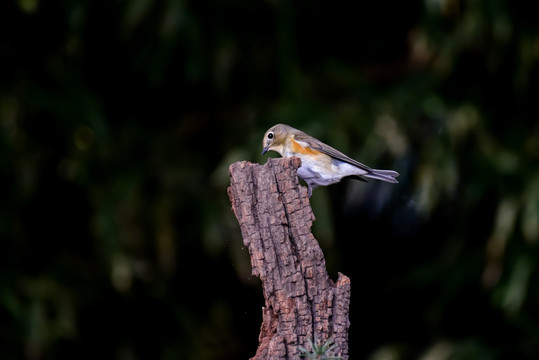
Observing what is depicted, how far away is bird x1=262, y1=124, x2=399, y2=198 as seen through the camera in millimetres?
3094

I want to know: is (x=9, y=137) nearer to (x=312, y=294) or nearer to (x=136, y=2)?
(x=136, y=2)

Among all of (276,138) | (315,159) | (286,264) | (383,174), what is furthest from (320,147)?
(286,264)

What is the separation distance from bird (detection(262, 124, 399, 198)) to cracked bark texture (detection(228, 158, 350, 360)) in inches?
33.0

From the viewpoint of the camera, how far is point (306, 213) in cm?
217

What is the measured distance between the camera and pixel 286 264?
2.16 metres

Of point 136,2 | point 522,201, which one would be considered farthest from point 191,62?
point 522,201

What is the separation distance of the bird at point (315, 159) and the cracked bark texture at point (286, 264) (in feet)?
2.75

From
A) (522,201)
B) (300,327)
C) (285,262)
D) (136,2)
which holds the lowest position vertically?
(300,327)

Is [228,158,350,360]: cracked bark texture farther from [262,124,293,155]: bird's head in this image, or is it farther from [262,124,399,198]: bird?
[262,124,293,155]: bird's head

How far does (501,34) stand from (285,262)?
4.46 meters

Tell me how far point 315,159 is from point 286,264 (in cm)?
111

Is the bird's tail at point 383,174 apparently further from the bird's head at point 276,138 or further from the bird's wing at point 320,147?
the bird's head at point 276,138

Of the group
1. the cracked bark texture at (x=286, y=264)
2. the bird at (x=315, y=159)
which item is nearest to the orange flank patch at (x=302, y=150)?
the bird at (x=315, y=159)

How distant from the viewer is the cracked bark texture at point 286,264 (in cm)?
212
